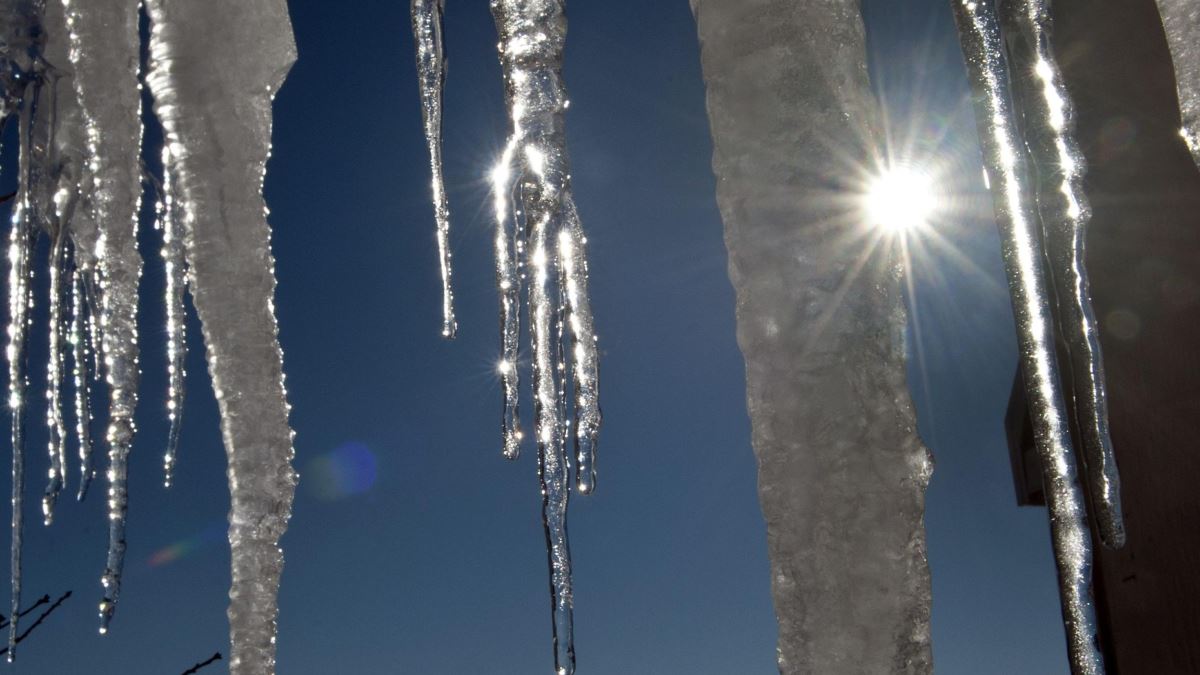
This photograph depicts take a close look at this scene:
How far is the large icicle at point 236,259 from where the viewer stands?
48.1 inches

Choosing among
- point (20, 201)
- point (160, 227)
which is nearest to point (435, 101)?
point (160, 227)

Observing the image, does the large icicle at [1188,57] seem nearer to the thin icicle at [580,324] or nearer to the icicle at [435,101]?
the thin icicle at [580,324]

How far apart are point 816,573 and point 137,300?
1.17 meters

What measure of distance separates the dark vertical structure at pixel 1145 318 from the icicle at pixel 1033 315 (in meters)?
0.41

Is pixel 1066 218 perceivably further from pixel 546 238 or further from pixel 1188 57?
pixel 546 238

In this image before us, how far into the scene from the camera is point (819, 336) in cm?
89

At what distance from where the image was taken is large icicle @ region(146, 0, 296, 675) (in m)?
1.22

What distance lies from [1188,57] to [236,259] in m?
1.19

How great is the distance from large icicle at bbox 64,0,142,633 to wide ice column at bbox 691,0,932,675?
0.98 metres

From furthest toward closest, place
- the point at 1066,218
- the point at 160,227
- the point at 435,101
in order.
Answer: the point at 160,227 → the point at 435,101 → the point at 1066,218

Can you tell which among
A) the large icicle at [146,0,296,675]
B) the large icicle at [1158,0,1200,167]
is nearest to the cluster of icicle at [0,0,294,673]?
the large icicle at [146,0,296,675]

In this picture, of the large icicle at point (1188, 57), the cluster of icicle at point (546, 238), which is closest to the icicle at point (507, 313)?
the cluster of icicle at point (546, 238)

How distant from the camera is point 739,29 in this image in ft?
3.24

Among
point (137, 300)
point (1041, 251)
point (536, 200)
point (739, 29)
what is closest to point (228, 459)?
point (137, 300)
